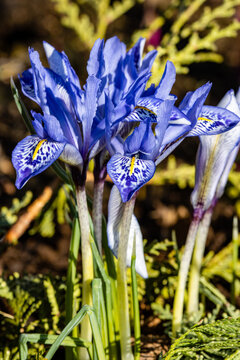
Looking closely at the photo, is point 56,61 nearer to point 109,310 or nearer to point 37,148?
point 37,148

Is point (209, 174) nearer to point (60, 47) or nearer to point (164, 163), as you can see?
point (164, 163)

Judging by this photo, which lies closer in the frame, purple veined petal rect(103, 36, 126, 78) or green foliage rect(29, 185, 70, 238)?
purple veined petal rect(103, 36, 126, 78)

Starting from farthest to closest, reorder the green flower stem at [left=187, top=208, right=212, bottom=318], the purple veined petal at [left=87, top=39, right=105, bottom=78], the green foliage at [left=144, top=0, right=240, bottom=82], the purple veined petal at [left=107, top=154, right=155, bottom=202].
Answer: the green foliage at [left=144, top=0, right=240, bottom=82]
the green flower stem at [left=187, top=208, right=212, bottom=318]
the purple veined petal at [left=87, top=39, right=105, bottom=78]
the purple veined petal at [left=107, top=154, right=155, bottom=202]

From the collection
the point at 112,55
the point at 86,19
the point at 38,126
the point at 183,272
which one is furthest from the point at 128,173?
the point at 86,19

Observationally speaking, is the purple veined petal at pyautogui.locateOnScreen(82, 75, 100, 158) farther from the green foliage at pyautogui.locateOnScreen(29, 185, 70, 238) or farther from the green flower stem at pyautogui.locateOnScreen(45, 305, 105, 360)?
the green foliage at pyautogui.locateOnScreen(29, 185, 70, 238)

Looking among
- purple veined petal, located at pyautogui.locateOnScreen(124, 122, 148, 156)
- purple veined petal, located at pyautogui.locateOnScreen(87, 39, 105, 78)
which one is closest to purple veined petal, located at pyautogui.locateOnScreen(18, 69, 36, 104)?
purple veined petal, located at pyautogui.locateOnScreen(87, 39, 105, 78)

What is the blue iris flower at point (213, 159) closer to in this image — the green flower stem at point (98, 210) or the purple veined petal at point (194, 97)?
the purple veined petal at point (194, 97)

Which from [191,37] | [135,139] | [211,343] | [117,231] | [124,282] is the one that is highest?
[191,37]
